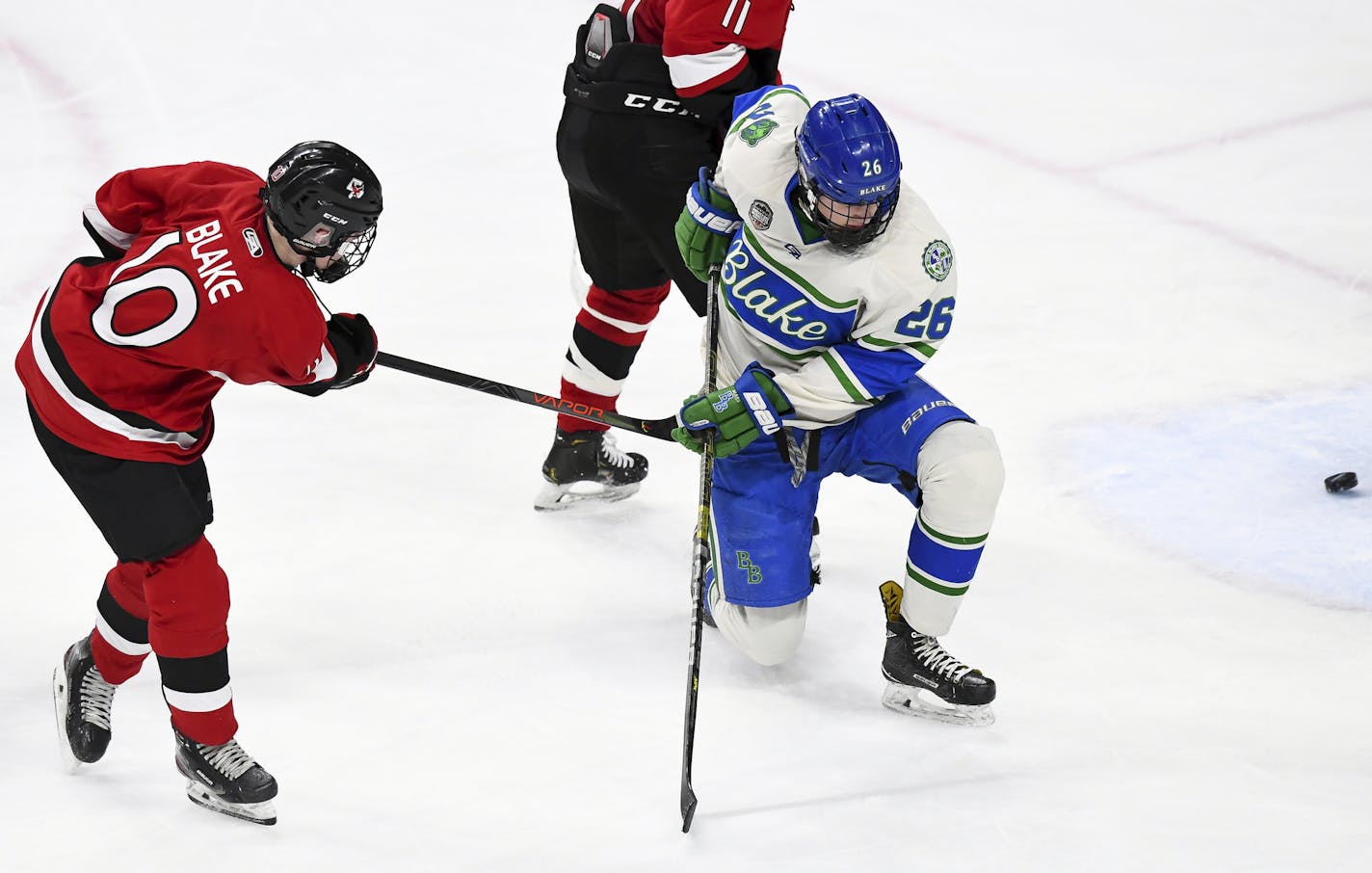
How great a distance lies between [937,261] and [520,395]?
0.76 metres

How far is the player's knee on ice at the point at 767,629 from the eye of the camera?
106 inches

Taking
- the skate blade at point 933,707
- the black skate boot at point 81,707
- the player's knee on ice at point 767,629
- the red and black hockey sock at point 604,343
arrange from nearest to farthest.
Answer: the black skate boot at point 81,707 < the skate blade at point 933,707 < the player's knee on ice at point 767,629 < the red and black hockey sock at point 604,343

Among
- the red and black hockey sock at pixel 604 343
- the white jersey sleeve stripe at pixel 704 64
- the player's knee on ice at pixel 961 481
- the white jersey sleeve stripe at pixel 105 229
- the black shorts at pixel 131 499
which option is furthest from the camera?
the red and black hockey sock at pixel 604 343

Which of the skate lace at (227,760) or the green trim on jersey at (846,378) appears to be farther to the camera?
the green trim on jersey at (846,378)

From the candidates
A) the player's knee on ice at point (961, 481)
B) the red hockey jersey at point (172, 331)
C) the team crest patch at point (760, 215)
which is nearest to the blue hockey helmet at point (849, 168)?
the team crest patch at point (760, 215)

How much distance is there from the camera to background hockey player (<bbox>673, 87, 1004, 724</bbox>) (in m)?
2.45

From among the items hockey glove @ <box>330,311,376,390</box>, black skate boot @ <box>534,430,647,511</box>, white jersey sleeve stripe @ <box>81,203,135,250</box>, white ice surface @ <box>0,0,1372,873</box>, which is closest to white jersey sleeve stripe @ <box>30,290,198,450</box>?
white jersey sleeve stripe @ <box>81,203,135,250</box>

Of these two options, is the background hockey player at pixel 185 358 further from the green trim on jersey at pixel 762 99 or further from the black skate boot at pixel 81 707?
the green trim on jersey at pixel 762 99

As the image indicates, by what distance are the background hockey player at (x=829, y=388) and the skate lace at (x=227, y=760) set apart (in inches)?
35.5

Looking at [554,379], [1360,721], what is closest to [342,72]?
[554,379]

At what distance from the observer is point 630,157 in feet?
9.83

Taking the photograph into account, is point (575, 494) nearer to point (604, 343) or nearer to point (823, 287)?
point (604, 343)

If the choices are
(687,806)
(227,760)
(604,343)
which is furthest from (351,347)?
(604,343)

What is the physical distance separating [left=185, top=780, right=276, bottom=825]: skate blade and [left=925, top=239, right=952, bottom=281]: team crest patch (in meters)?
1.37
